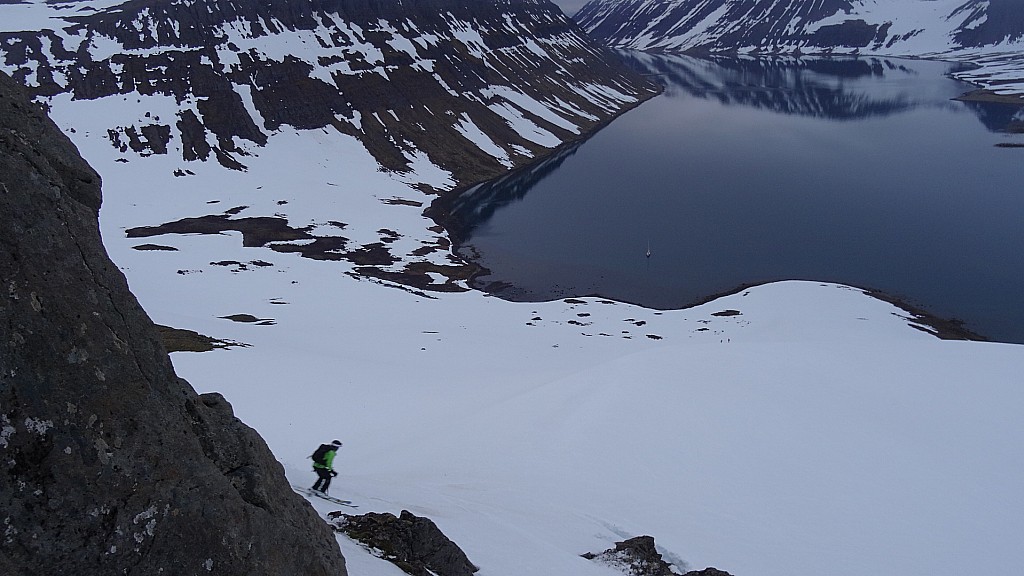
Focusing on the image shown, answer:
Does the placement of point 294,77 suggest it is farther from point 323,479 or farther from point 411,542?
point 411,542

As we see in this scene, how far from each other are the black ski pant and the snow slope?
2.16ft

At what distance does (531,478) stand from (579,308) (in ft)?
94.0

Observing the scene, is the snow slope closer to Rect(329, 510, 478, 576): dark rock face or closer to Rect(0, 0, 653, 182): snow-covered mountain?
Rect(329, 510, 478, 576): dark rock face

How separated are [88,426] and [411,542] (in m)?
5.80

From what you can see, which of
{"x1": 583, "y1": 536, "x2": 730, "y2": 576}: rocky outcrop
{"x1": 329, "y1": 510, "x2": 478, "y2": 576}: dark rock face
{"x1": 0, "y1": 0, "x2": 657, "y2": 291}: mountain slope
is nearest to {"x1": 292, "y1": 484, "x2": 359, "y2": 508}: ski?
{"x1": 329, "y1": 510, "x2": 478, "y2": 576}: dark rock face

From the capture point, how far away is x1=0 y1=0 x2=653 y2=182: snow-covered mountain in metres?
75.3

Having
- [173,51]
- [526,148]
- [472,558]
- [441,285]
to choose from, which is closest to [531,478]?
[472,558]

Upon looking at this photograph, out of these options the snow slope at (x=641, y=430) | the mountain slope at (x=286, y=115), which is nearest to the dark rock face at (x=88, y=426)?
the snow slope at (x=641, y=430)

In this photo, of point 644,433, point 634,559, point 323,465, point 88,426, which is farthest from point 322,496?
point 644,433

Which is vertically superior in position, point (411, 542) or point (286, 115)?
point (286, 115)

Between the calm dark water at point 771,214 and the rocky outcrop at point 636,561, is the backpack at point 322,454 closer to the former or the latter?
the rocky outcrop at point 636,561

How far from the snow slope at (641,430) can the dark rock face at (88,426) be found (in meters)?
2.71

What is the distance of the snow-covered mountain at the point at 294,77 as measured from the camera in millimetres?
75312

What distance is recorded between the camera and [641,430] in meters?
19.6
